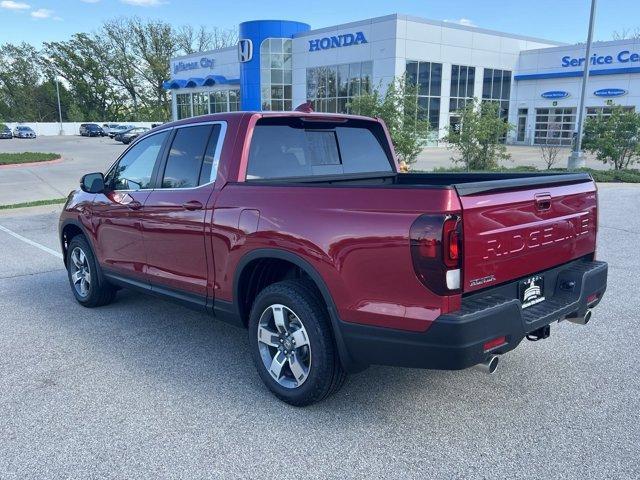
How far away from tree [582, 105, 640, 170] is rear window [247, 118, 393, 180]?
17593mm

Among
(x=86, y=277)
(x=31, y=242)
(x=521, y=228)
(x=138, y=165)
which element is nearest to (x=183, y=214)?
(x=138, y=165)

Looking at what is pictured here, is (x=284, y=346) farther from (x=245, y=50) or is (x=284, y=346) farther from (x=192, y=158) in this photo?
(x=245, y=50)

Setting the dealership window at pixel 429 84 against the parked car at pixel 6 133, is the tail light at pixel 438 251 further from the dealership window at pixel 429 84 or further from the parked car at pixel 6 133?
the parked car at pixel 6 133

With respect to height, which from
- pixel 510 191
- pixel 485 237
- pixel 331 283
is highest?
pixel 510 191

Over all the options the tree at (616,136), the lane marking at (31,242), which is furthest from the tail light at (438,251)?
the tree at (616,136)

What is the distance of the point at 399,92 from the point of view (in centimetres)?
1719

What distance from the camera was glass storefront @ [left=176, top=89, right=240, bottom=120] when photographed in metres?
50.0

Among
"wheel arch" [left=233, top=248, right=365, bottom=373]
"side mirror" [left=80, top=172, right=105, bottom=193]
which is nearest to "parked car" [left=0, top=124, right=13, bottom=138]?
"side mirror" [left=80, top=172, right=105, bottom=193]

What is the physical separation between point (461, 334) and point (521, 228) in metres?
0.79

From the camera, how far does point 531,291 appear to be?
10.8ft

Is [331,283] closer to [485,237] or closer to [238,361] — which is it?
[485,237]

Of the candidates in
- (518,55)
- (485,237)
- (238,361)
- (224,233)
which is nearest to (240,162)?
(224,233)

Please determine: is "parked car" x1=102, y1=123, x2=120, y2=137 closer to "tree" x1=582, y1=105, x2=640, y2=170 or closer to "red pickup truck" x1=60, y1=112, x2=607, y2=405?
"tree" x1=582, y1=105, x2=640, y2=170

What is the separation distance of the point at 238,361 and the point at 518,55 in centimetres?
4544
